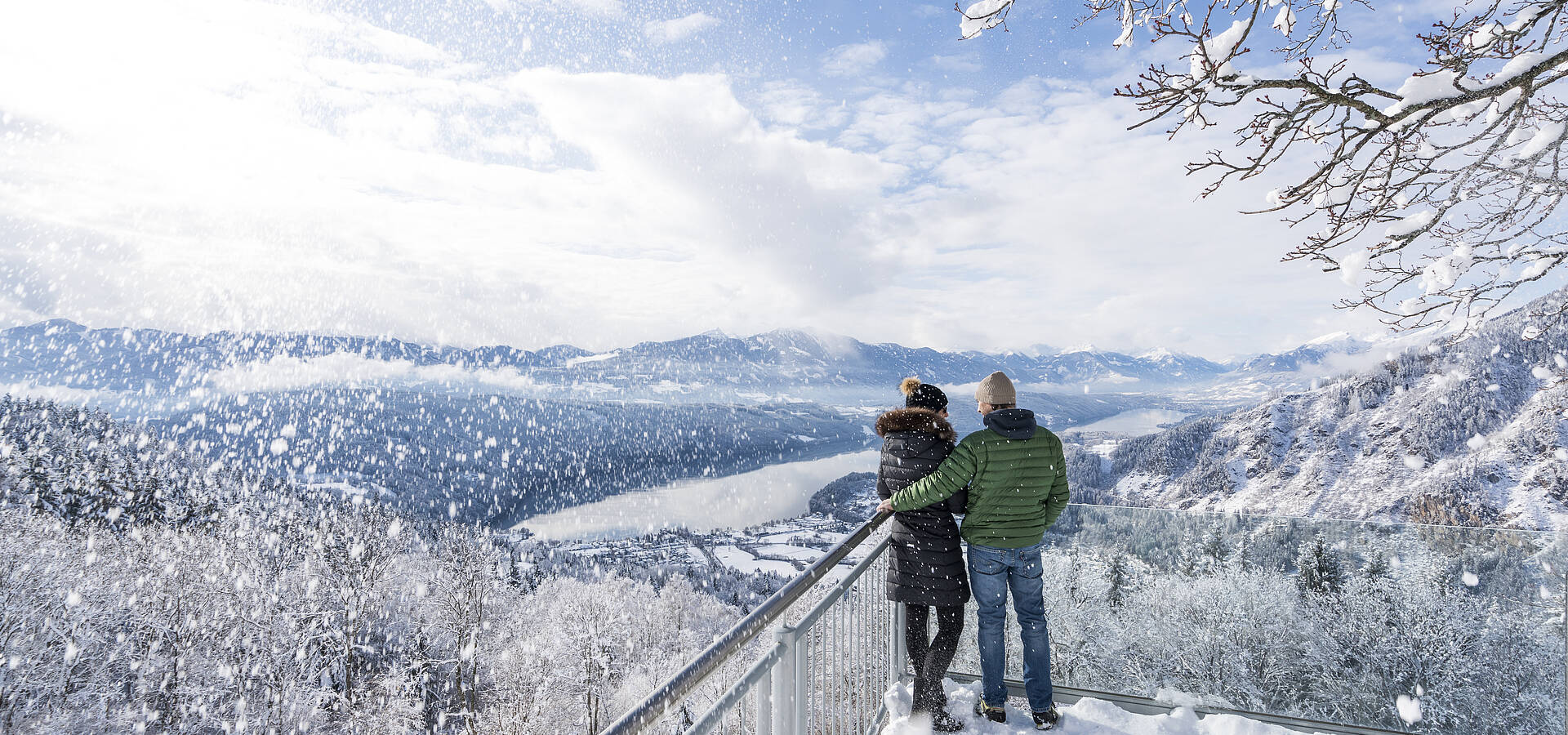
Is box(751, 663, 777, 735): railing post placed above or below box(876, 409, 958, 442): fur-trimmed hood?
below

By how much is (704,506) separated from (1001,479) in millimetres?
119969

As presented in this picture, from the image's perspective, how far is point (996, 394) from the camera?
110 inches

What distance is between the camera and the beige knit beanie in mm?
2789

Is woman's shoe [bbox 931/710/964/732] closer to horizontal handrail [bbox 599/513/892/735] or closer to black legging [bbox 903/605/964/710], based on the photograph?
black legging [bbox 903/605/964/710]

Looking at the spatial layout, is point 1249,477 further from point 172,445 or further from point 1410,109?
point 172,445

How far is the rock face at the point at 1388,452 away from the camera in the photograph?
42844mm

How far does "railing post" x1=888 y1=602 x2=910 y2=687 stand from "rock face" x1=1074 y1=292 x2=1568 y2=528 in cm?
4668

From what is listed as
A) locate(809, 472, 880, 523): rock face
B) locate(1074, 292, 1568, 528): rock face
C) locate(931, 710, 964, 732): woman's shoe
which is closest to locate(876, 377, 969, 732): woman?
locate(931, 710, 964, 732): woman's shoe

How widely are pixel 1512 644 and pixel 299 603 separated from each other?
28442mm

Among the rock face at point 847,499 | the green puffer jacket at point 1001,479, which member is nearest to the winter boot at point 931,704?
the green puffer jacket at point 1001,479

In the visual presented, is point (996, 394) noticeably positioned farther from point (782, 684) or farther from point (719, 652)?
point (719, 652)

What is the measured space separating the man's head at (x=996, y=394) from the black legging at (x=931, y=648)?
0.89 m

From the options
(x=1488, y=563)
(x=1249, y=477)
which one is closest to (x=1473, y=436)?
(x=1249, y=477)

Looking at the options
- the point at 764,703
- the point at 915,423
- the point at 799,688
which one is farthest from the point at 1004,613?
the point at 764,703
